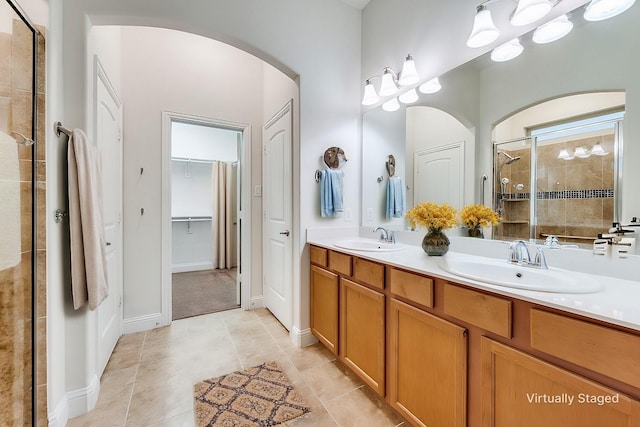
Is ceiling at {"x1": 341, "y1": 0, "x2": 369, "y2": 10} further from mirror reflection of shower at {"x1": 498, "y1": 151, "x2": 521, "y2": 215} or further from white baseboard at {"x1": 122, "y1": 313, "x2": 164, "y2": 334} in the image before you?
white baseboard at {"x1": 122, "y1": 313, "x2": 164, "y2": 334}

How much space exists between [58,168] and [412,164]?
2.21 meters

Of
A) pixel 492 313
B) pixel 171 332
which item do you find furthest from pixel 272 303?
pixel 492 313

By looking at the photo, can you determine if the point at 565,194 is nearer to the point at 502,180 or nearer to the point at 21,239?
the point at 502,180

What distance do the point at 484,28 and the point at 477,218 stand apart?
1.02 metres

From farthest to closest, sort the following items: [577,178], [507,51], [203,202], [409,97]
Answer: [203,202] → [409,97] → [507,51] → [577,178]

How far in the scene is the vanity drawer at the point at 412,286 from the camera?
47.7 inches

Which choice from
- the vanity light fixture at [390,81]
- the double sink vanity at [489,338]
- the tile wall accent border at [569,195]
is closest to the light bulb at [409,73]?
the vanity light fixture at [390,81]

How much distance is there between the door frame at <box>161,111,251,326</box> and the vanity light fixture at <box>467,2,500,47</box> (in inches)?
87.1

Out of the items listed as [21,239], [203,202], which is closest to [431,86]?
[21,239]

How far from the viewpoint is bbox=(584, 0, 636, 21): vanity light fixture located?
109 cm

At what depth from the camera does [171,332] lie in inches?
97.5

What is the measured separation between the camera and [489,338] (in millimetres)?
994

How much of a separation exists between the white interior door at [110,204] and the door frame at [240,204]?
1.12 feet

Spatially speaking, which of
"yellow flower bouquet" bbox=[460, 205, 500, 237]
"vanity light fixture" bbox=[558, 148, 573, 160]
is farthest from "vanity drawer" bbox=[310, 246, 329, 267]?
"vanity light fixture" bbox=[558, 148, 573, 160]
